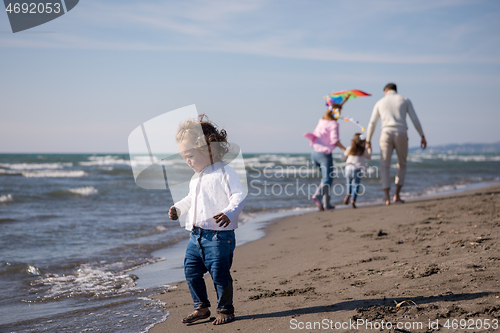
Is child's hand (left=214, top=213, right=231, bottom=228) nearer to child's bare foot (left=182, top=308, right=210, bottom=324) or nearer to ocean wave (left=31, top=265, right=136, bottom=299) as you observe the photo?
child's bare foot (left=182, top=308, right=210, bottom=324)

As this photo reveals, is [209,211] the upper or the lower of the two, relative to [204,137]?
lower

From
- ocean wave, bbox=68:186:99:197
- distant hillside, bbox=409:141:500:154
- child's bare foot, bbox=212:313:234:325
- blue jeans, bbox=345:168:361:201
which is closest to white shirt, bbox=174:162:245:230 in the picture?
child's bare foot, bbox=212:313:234:325

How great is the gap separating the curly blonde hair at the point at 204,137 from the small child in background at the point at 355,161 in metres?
5.64

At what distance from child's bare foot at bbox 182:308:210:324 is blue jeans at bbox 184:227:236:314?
0.03 m

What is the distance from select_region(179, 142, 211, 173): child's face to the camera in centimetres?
257

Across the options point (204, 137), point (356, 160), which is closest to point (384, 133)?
point (356, 160)

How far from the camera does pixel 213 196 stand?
2.48m

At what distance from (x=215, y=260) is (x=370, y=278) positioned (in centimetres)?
121

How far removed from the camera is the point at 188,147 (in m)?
2.56

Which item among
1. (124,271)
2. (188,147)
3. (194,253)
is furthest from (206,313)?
(124,271)

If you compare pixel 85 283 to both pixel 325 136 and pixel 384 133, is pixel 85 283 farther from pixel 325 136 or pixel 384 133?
pixel 384 133

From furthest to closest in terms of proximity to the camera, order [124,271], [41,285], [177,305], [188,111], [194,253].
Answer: [124,271], [41,285], [177,305], [188,111], [194,253]

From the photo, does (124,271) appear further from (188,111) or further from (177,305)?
(188,111)

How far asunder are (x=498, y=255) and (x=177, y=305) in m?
2.45
